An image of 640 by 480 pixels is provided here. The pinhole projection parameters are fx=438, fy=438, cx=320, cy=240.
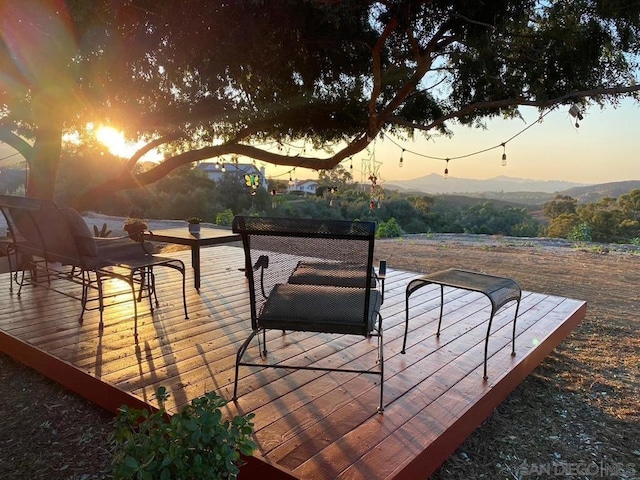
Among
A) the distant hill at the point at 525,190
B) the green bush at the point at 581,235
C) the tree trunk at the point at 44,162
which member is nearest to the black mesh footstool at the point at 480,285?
the tree trunk at the point at 44,162

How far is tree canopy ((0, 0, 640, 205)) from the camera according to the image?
3.38 metres

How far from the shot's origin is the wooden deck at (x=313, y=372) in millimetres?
1734

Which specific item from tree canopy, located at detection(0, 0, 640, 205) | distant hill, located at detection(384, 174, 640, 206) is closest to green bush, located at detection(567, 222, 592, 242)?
distant hill, located at detection(384, 174, 640, 206)

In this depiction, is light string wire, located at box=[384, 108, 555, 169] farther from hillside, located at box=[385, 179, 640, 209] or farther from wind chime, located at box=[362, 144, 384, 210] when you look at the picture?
hillside, located at box=[385, 179, 640, 209]

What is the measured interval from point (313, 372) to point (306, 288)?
1.58 ft

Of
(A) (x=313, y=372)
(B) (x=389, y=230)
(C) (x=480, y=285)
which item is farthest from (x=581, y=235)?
(A) (x=313, y=372)

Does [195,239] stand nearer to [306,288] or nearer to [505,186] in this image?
[306,288]

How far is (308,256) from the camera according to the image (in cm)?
212

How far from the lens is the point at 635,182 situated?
17859mm

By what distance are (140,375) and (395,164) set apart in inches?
165

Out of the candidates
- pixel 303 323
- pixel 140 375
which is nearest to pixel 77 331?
pixel 140 375

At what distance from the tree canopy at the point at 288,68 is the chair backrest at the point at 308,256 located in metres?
2.04

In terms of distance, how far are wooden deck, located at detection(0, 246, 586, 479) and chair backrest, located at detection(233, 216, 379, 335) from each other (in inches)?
15.6

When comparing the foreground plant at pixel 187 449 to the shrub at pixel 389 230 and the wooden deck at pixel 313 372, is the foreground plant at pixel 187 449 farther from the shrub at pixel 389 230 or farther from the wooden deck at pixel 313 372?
the shrub at pixel 389 230
